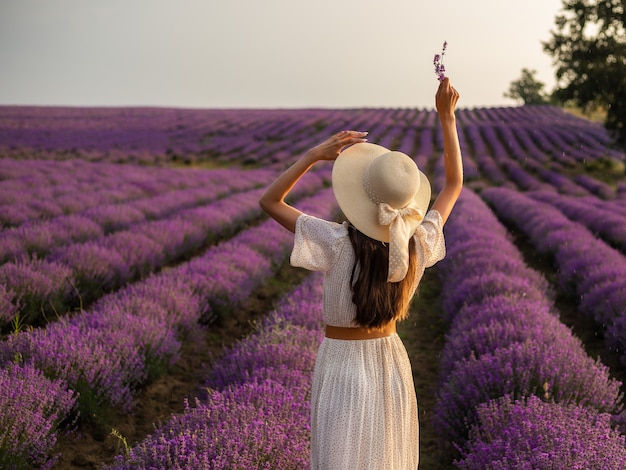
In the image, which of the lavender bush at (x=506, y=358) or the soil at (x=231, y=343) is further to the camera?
the soil at (x=231, y=343)

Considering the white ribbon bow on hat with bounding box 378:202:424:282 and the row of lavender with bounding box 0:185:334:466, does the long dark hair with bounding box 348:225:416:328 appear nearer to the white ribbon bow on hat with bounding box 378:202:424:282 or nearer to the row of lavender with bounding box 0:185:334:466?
the white ribbon bow on hat with bounding box 378:202:424:282

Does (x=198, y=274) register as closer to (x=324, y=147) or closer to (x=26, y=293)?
(x=26, y=293)

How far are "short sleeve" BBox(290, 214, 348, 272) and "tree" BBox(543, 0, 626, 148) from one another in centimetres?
Answer: 1984

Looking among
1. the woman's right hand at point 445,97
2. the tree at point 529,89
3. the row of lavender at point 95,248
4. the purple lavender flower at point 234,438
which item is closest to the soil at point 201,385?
the purple lavender flower at point 234,438

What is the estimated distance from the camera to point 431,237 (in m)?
2.06

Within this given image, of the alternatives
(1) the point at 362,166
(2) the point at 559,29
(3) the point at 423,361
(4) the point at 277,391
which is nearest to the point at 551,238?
(3) the point at 423,361

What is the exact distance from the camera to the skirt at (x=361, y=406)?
6.34ft

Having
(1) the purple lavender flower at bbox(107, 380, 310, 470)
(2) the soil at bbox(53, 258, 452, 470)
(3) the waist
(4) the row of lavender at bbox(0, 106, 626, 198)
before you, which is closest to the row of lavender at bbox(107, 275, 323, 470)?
(1) the purple lavender flower at bbox(107, 380, 310, 470)

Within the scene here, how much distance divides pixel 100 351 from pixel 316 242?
221cm

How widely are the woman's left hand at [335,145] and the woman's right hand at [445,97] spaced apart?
355 millimetres

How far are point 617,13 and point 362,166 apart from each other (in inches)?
835

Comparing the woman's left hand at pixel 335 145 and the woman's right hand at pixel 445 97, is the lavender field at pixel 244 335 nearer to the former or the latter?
the woman's left hand at pixel 335 145

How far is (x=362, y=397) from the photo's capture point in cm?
194

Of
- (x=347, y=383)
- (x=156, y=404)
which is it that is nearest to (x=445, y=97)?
(x=347, y=383)
